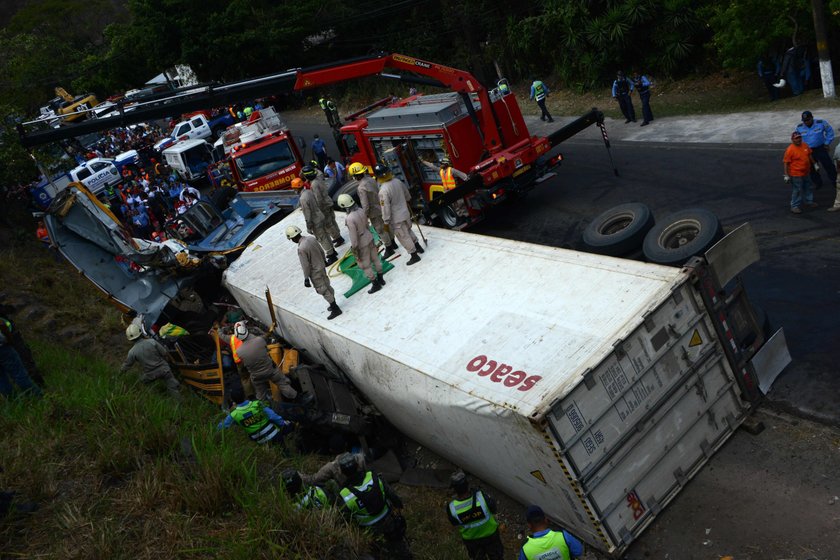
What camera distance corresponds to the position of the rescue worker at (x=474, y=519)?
20.1ft

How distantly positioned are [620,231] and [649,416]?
4.25 meters

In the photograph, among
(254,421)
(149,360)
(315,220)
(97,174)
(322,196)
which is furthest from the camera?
(97,174)

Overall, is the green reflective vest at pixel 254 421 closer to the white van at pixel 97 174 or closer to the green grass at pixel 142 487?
the green grass at pixel 142 487

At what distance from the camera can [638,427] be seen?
6691 mm

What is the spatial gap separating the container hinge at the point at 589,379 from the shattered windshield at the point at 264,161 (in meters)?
14.9

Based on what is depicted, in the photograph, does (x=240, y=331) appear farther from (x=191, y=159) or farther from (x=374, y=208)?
(x=191, y=159)

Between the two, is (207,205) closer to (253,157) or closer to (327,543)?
(253,157)

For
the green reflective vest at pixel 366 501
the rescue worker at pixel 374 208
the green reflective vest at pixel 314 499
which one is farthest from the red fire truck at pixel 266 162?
the green reflective vest at pixel 366 501

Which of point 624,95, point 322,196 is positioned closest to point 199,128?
point 624,95

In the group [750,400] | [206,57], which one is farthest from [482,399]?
[206,57]

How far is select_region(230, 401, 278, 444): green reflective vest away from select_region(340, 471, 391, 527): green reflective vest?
2.60 metres

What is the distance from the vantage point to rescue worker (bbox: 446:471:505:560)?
613 cm

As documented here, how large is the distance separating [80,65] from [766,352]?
5763 cm

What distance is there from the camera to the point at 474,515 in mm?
6176
